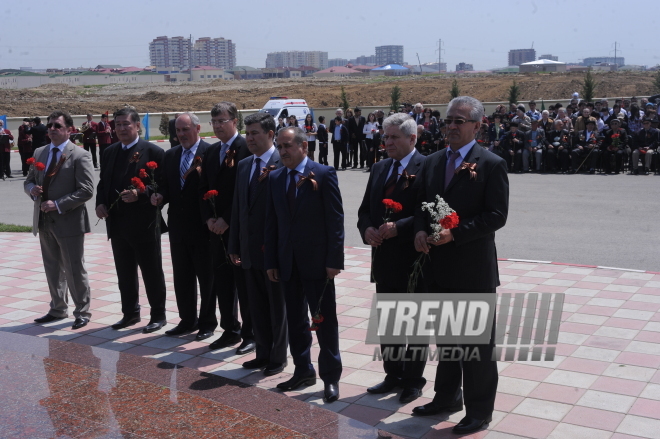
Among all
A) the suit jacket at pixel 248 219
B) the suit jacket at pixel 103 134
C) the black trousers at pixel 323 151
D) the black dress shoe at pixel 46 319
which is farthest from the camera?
the suit jacket at pixel 103 134

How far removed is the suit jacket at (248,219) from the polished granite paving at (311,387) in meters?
1.01

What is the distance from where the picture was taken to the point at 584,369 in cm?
578

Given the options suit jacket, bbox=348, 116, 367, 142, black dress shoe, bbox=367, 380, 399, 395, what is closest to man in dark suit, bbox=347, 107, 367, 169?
suit jacket, bbox=348, 116, 367, 142

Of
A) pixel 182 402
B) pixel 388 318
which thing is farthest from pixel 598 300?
pixel 182 402

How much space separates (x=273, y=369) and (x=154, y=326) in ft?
6.09

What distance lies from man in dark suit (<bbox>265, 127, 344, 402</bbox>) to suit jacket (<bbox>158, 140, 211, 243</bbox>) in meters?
1.50

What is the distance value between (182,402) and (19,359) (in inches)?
78.1

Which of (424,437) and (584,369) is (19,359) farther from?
(584,369)

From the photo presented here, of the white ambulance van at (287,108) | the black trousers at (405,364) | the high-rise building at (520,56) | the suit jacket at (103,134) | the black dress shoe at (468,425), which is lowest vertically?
the black dress shoe at (468,425)

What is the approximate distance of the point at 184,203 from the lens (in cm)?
Result: 679

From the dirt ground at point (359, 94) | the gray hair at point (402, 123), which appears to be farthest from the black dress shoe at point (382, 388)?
the dirt ground at point (359, 94)

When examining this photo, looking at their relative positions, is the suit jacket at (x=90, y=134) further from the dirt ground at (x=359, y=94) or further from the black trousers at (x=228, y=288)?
the dirt ground at (x=359, y=94)

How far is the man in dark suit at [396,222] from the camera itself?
5145mm

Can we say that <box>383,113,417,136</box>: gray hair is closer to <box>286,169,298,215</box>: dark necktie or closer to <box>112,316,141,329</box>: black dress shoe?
<box>286,169,298,215</box>: dark necktie
